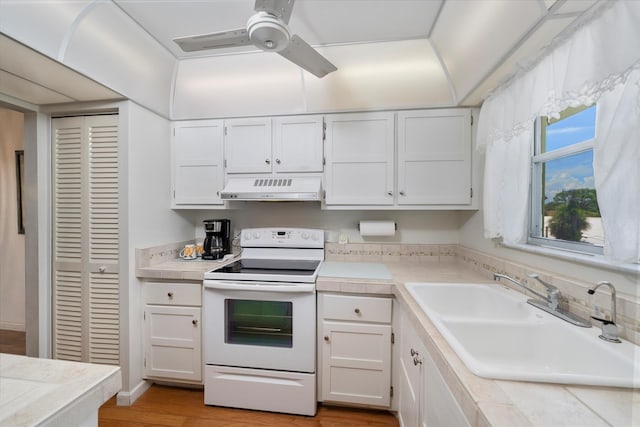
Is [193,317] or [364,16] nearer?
[364,16]

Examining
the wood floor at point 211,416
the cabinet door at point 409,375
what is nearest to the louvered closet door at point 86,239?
the wood floor at point 211,416

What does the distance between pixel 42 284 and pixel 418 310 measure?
2.63 meters

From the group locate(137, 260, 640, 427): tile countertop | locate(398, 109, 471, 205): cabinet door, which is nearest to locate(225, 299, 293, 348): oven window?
locate(137, 260, 640, 427): tile countertop

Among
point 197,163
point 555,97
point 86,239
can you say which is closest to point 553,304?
point 555,97

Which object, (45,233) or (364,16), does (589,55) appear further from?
(45,233)

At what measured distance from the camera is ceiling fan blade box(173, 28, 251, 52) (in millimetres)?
1150

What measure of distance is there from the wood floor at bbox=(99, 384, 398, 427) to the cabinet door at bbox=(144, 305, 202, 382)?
0.17 m

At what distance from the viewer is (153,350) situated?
186cm

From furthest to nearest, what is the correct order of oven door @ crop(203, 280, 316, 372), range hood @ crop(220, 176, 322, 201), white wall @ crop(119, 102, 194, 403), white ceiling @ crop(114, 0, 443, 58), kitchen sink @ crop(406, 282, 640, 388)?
range hood @ crop(220, 176, 322, 201), white wall @ crop(119, 102, 194, 403), oven door @ crop(203, 280, 316, 372), white ceiling @ crop(114, 0, 443, 58), kitchen sink @ crop(406, 282, 640, 388)

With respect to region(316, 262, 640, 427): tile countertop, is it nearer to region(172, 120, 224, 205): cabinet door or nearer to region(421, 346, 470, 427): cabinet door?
region(421, 346, 470, 427): cabinet door

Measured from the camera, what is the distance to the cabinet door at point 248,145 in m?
2.06

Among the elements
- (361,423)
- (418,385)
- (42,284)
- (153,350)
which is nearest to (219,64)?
(42,284)

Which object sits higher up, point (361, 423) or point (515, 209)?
point (515, 209)

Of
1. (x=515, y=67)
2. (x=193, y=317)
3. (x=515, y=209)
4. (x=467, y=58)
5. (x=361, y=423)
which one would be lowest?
(x=361, y=423)
